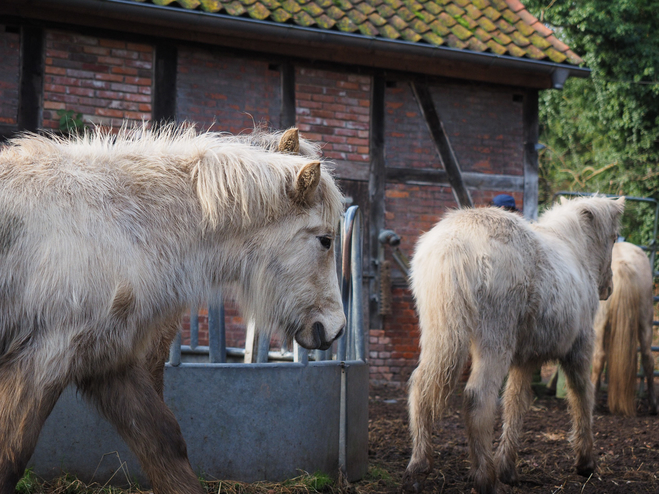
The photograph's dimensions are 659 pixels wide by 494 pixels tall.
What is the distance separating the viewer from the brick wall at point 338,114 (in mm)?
8500

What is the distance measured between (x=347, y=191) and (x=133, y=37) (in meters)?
3.18

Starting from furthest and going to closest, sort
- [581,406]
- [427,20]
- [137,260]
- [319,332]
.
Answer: [427,20] < [581,406] < [319,332] < [137,260]

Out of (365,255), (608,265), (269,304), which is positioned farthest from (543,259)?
(365,255)

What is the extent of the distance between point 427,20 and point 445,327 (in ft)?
19.7

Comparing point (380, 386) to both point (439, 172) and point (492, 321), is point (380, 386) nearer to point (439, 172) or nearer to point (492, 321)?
point (439, 172)

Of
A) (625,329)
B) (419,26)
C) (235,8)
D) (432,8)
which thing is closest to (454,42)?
→ (419,26)

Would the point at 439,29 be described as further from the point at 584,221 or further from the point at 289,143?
the point at 289,143

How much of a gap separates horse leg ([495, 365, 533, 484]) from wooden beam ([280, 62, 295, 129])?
4673mm

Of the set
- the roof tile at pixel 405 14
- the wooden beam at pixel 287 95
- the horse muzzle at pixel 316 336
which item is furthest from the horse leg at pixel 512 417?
the roof tile at pixel 405 14

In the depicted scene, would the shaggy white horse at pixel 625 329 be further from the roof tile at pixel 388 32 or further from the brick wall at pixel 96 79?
the brick wall at pixel 96 79

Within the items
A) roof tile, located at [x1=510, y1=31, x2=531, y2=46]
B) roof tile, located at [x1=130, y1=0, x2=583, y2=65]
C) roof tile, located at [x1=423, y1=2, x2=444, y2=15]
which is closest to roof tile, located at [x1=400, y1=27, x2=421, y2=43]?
roof tile, located at [x1=130, y1=0, x2=583, y2=65]

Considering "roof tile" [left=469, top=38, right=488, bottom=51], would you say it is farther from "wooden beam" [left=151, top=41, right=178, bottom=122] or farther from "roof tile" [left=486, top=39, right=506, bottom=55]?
"wooden beam" [left=151, top=41, right=178, bottom=122]

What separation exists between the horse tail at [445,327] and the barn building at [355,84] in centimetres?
393

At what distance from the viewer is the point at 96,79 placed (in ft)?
24.7
